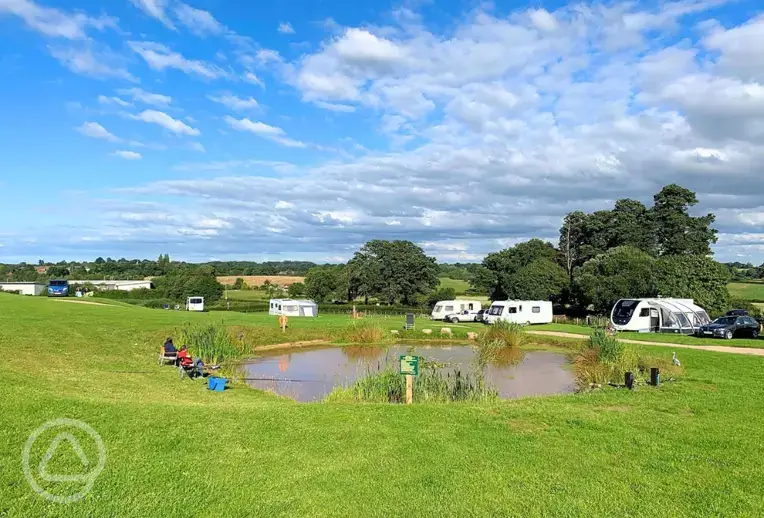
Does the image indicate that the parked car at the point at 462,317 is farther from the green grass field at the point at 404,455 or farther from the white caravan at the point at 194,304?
the green grass field at the point at 404,455

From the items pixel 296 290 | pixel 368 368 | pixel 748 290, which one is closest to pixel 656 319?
pixel 368 368

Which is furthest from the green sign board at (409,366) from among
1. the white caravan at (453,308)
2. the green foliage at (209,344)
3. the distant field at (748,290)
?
the distant field at (748,290)

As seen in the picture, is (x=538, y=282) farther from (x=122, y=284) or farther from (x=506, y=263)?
(x=122, y=284)

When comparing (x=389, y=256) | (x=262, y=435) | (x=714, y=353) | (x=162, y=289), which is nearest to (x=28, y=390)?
(x=262, y=435)

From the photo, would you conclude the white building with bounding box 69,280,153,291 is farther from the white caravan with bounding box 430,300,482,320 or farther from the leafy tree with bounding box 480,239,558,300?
the white caravan with bounding box 430,300,482,320

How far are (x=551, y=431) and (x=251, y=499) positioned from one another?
4.48m

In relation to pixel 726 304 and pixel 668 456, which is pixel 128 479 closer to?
pixel 668 456

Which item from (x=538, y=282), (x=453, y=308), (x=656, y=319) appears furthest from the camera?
(x=538, y=282)

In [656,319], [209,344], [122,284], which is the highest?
[122,284]

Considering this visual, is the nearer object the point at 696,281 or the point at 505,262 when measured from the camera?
the point at 696,281

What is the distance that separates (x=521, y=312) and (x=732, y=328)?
1246 centimetres

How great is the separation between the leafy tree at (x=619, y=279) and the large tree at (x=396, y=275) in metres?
26.2

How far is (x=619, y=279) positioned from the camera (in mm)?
42094

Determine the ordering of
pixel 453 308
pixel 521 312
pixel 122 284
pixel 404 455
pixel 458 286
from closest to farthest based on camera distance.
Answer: pixel 404 455 < pixel 521 312 < pixel 453 308 < pixel 122 284 < pixel 458 286
